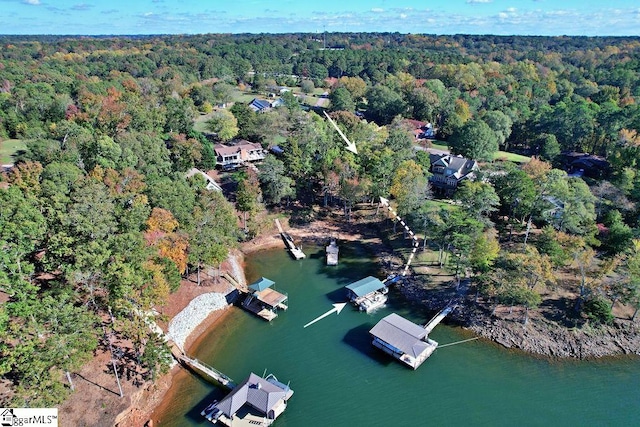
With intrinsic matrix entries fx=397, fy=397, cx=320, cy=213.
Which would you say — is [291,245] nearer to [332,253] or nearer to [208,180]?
[332,253]

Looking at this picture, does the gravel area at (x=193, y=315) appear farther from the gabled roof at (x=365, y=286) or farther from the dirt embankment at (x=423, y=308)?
the gabled roof at (x=365, y=286)

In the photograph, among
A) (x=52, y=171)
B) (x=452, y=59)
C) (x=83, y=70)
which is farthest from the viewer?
(x=452, y=59)

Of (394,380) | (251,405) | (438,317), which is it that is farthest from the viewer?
(438,317)

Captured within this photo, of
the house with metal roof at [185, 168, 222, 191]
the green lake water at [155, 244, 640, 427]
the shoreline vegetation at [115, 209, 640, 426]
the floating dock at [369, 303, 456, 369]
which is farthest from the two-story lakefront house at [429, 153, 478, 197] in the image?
the house with metal roof at [185, 168, 222, 191]

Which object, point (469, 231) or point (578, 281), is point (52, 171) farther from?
point (578, 281)

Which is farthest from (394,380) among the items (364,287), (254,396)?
(254,396)

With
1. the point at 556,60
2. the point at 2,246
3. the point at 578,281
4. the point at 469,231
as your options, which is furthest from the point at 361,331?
the point at 556,60
